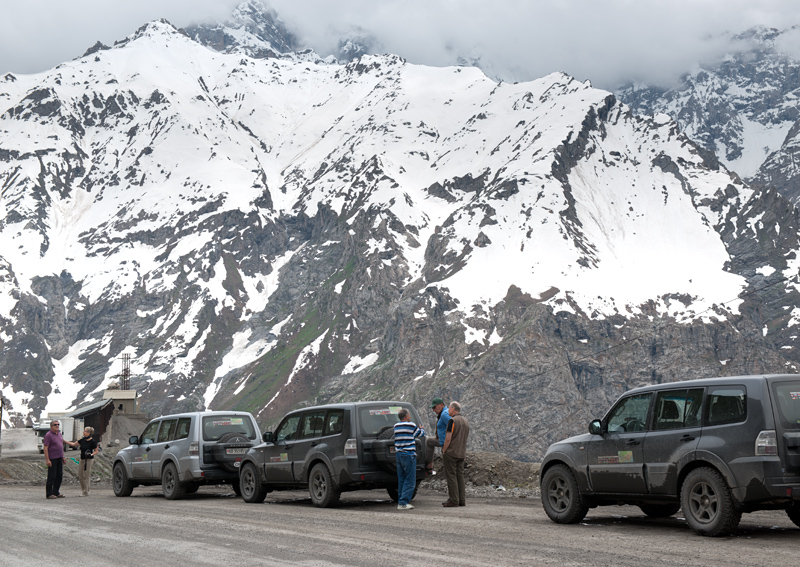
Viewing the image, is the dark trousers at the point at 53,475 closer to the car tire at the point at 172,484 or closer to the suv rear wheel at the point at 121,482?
the suv rear wheel at the point at 121,482

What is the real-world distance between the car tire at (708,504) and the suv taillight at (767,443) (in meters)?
0.67

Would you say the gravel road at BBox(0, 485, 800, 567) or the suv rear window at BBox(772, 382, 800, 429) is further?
the suv rear window at BBox(772, 382, 800, 429)

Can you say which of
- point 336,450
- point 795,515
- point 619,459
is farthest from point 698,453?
point 336,450

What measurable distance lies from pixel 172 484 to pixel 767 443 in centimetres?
1479

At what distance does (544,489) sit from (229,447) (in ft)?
29.9

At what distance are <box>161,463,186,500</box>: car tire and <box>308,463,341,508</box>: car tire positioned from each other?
15.4 ft

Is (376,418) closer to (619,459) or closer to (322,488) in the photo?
(322,488)

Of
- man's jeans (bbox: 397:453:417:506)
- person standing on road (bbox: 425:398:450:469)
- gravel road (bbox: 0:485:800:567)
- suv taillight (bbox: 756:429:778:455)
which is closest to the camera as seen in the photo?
gravel road (bbox: 0:485:800:567)

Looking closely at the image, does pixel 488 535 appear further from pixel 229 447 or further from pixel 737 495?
pixel 229 447

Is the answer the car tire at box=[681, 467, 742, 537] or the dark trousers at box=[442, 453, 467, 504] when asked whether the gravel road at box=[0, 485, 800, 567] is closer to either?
the car tire at box=[681, 467, 742, 537]

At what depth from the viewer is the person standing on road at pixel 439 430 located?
57.1 ft

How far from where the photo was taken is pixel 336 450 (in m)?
17.2

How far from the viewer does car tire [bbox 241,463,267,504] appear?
63.6 feet

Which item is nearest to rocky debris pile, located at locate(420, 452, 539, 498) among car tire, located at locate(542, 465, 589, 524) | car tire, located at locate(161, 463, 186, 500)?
car tire, located at locate(161, 463, 186, 500)
